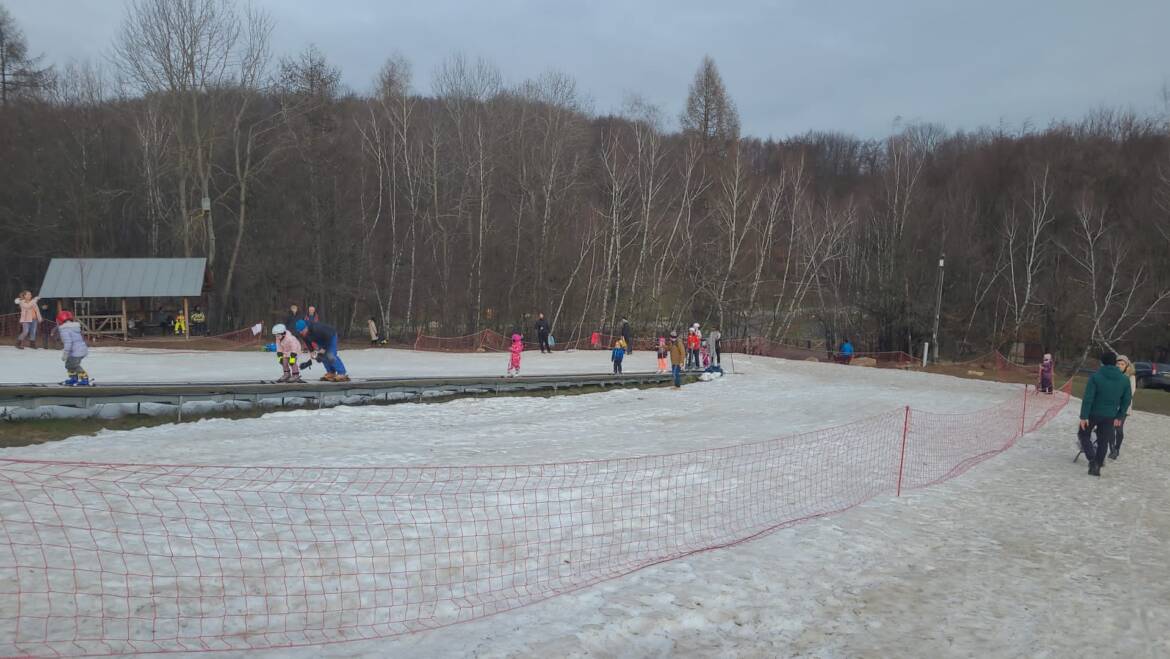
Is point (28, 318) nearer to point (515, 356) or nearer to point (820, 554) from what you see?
point (515, 356)

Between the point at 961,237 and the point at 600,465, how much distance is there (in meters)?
54.2

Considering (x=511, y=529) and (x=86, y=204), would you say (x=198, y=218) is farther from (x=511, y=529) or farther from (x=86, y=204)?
(x=511, y=529)

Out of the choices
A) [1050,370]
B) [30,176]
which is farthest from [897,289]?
[30,176]

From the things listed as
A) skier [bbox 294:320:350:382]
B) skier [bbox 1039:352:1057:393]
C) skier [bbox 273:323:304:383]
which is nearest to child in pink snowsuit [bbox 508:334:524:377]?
skier [bbox 294:320:350:382]

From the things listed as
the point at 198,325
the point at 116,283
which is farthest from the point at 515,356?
the point at 116,283

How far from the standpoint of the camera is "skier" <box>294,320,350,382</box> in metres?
16.9

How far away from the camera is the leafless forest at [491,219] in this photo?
135 feet

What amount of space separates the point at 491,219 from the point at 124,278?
71.4ft

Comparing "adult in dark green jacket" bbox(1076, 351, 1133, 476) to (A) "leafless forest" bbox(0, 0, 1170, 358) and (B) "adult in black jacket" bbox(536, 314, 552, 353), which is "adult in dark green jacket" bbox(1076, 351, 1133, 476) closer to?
(B) "adult in black jacket" bbox(536, 314, 552, 353)

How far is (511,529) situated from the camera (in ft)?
25.6

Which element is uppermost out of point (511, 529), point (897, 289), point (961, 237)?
point (961, 237)

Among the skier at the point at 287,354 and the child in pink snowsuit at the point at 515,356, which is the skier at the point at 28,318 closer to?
the skier at the point at 287,354

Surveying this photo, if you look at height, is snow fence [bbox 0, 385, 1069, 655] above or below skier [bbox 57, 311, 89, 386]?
below

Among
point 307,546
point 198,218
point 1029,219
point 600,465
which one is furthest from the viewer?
point 1029,219
